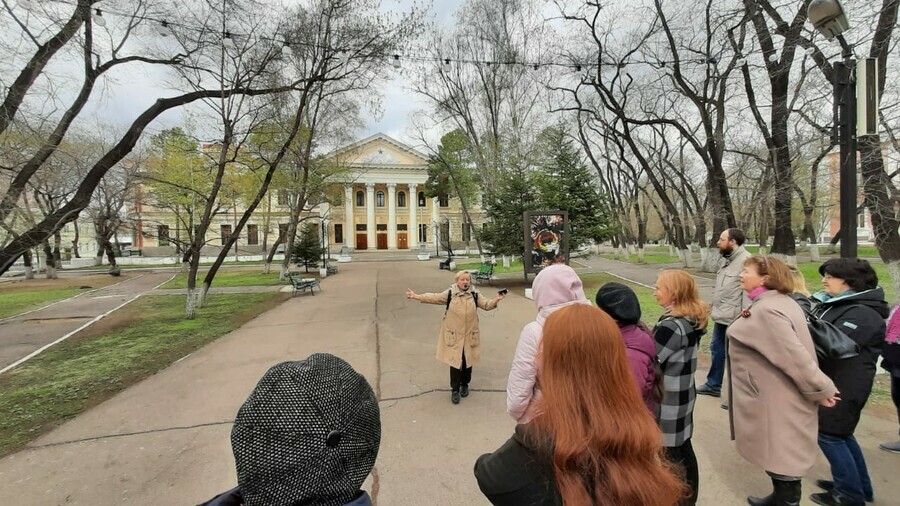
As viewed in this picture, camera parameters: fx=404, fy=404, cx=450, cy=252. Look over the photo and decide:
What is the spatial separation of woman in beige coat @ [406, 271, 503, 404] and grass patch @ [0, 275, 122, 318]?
1624cm

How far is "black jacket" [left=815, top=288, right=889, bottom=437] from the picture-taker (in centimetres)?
262

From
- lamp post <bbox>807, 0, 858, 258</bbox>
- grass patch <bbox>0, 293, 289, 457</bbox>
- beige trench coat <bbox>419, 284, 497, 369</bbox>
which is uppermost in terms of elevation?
lamp post <bbox>807, 0, 858, 258</bbox>

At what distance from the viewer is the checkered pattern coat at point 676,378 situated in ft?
7.97

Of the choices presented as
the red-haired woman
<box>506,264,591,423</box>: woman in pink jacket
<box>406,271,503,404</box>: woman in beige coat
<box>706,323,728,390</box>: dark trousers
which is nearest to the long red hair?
the red-haired woman

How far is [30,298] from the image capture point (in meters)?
16.7

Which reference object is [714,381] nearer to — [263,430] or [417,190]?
[263,430]

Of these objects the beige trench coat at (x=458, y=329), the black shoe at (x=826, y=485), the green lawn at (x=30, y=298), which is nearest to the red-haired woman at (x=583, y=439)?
the black shoe at (x=826, y=485)

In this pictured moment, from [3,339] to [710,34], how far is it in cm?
2140

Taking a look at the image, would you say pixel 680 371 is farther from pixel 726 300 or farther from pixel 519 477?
pixel 726 300

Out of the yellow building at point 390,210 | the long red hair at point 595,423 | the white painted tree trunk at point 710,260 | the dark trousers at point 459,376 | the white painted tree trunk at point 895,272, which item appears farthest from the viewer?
the yellow building at point 390,210

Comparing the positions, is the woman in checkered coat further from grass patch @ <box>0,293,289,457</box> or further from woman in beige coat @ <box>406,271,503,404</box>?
grass patch @ <box>0,293,289,457</box>

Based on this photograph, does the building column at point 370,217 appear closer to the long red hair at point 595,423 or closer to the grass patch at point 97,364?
the grass patch at point 97,364

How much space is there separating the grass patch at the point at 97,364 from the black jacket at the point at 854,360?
690cm

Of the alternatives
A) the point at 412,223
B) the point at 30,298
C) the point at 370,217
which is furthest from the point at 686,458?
the point at 370,217
